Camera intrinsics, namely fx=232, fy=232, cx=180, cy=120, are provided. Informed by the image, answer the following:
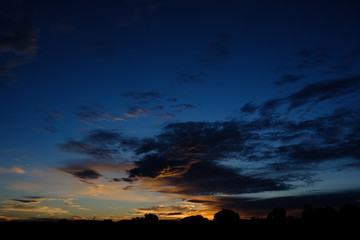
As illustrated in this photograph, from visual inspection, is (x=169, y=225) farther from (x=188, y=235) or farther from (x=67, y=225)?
(x=67, y=225)

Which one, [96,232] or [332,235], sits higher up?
[96,232]

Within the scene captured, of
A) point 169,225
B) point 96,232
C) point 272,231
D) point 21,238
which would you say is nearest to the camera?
point 21,238

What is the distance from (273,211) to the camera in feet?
317

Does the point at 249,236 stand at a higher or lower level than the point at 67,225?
lower

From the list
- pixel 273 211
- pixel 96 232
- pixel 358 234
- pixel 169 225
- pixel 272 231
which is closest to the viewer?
pixel 96 232

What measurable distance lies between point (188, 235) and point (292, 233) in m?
17.5

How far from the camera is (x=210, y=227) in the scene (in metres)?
42.2

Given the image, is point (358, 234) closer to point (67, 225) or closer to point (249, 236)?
point (249, 236)

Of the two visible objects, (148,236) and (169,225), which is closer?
(148,236)

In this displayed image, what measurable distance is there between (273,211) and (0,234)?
93.5 meters

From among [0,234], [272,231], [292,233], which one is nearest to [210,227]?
[272,231]

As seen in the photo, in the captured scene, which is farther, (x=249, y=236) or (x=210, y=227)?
(x=210, y=227)

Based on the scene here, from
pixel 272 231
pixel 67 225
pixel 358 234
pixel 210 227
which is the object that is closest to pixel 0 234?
pixel 67 225

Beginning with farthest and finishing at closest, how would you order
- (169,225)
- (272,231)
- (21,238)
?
(169,225) → (272,231) → (21,238)
